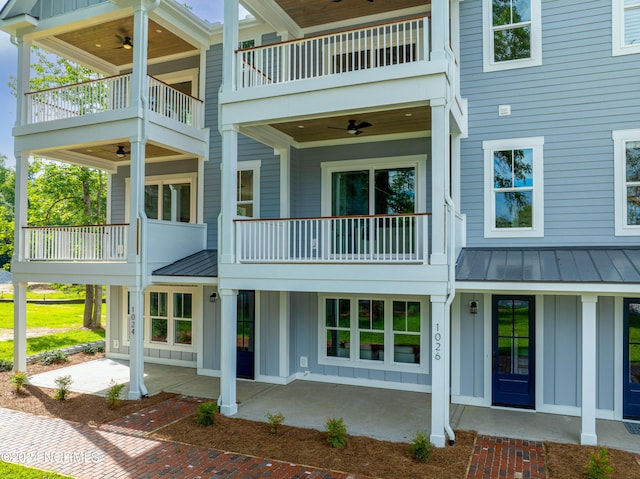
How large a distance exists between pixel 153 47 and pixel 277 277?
7430 mm

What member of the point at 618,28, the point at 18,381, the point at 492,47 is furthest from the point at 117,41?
the point at 618,28

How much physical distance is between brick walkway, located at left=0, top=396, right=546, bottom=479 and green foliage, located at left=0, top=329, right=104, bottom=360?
613 centimetres

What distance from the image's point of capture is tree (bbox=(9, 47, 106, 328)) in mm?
17234

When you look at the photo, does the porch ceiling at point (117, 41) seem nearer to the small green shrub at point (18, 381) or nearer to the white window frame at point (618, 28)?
the small green shrub at point (18, 381)

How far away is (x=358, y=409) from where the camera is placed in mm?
8656

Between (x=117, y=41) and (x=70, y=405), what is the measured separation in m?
8.52

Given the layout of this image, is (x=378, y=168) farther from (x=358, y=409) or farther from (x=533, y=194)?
(x=358, y=409)

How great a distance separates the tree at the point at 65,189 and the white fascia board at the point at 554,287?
579 inches

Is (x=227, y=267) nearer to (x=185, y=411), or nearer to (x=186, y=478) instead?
(x=185, y=411)

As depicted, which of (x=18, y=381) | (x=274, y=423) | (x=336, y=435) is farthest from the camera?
(x=18, y=381)

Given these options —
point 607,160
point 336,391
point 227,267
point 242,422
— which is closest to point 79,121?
point 227,267

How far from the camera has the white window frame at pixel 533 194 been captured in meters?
8.89

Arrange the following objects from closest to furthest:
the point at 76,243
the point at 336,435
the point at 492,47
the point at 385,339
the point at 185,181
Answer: the point at 336,435 < the point at 492,47 < the point at 385,339 < the point at 76,243 < the point at 185,181

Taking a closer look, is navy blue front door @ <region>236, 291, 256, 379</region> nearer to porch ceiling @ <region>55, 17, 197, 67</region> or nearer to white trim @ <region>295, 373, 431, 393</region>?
white trim @ <region>295, 373, 431, 393</region>
